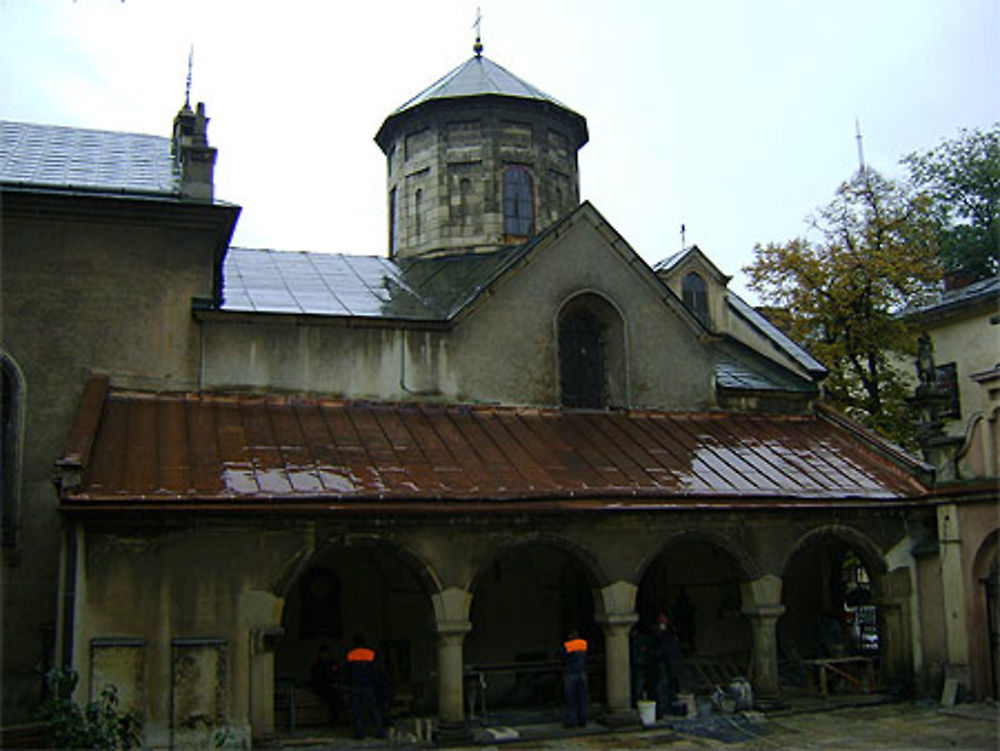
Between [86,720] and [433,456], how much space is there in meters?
6.49

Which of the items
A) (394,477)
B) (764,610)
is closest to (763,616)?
(764,610)

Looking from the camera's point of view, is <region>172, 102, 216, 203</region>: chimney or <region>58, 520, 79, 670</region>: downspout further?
<region>172, 102, 216, 203</region>: chimney

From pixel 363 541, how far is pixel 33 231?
738cm

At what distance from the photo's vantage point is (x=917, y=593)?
18266 mm

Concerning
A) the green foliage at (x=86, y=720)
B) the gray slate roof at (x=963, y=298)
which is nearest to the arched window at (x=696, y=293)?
the gray slate roof at (x=963, y=298)

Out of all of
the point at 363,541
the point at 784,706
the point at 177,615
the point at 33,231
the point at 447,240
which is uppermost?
the point at 447,240

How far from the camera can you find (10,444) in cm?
1548

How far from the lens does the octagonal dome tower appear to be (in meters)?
24.0

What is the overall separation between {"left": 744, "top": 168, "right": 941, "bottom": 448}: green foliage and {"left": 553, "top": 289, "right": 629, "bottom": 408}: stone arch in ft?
34.7

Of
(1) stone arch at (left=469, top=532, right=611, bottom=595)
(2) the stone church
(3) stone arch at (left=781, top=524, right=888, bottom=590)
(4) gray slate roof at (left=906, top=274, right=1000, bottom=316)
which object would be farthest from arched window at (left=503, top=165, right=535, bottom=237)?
(4) gray slate roof at (left=906, top=274, right=1000, bottom=316)

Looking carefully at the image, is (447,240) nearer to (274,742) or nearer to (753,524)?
(753,524)

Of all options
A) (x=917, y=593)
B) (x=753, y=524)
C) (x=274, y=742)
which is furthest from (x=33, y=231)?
(x=917, y=593)

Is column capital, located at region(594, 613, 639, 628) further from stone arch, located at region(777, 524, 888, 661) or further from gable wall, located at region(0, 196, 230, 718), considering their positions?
gable wall, located at region(0, 196, 230, 718)

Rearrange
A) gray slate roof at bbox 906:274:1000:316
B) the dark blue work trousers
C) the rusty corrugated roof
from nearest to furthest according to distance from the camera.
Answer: the rusty corrugated roof, the dark blue work trousers, gray slate roof at bbox 906:274:1000:316
